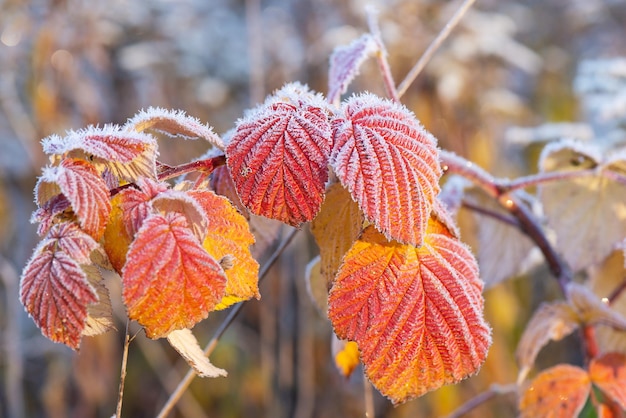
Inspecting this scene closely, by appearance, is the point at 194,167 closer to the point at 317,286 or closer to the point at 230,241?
the point at 230,241

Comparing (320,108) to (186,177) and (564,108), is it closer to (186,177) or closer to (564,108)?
(186,177)

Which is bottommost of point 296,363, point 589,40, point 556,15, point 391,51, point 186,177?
point 186,177

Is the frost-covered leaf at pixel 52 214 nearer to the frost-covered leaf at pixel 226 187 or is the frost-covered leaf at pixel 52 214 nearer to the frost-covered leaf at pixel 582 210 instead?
the frost-covered leaf at pixel 226 187

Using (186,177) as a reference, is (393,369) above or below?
below

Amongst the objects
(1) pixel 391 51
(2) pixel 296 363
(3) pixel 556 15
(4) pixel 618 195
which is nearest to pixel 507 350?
(2) pixel 296 363

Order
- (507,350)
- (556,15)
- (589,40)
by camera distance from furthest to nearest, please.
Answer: (556,15) < (589,40) < (507,350)

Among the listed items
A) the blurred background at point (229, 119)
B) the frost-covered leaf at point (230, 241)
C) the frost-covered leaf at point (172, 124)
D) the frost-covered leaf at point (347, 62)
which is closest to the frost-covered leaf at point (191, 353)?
the frost-covered leaf at point (230, 241)

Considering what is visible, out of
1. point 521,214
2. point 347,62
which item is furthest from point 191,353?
point 521,214
